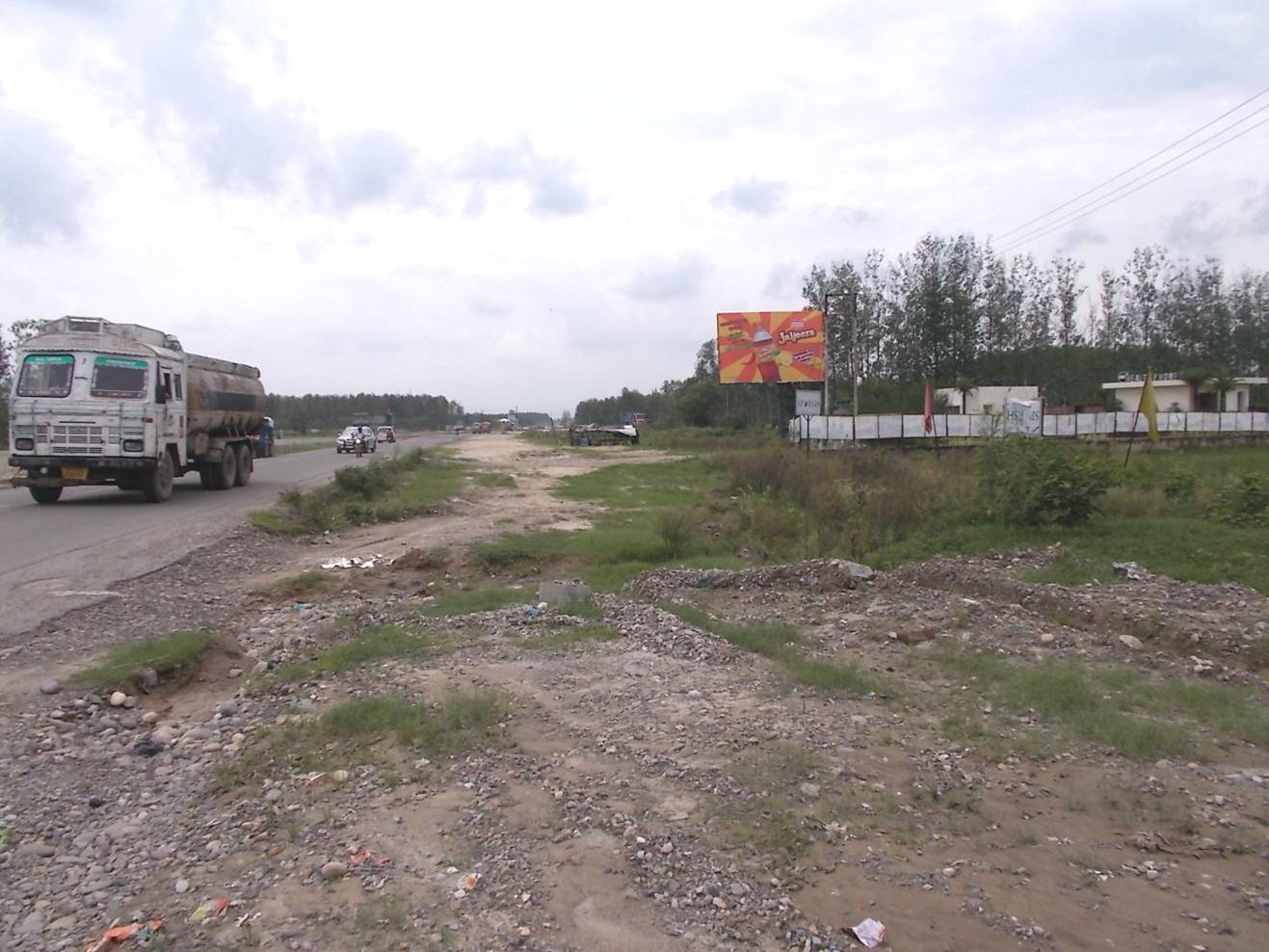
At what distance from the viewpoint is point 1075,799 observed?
4.58 metres

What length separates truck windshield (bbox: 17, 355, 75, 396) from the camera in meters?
16.7

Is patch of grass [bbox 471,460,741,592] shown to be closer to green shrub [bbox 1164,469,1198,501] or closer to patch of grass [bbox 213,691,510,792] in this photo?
patch of grass [bbox 213,691,510,792]

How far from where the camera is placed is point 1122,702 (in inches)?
237

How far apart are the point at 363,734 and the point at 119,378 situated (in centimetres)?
1449

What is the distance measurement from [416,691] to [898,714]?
10.4 ft

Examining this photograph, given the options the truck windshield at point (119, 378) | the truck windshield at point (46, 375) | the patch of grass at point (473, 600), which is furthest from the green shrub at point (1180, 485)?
the truck windshield at point (46, 375)

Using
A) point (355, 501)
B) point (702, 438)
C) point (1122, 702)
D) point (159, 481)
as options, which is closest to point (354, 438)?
point (702, 438)

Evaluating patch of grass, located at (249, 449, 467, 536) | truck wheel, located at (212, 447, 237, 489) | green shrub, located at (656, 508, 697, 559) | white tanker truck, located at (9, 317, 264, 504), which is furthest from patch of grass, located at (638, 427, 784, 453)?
green shrub, located at (656, 508, 697, 559)

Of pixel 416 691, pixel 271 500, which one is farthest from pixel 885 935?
pixel 271 500

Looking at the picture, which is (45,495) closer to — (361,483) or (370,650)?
(361,483)

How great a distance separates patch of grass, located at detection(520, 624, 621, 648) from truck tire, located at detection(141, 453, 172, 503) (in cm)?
1329

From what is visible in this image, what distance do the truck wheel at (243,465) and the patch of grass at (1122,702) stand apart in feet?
67.6

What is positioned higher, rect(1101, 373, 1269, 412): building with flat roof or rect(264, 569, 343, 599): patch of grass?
rect(1101, 373, 1269, 412): building with flat roof

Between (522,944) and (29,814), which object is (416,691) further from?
(522,944)
